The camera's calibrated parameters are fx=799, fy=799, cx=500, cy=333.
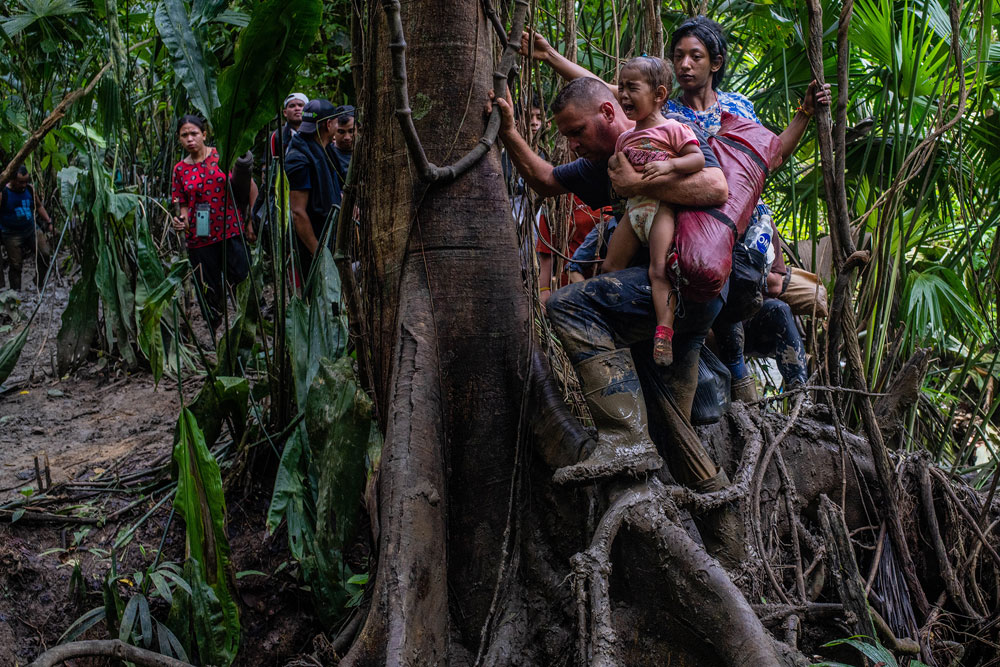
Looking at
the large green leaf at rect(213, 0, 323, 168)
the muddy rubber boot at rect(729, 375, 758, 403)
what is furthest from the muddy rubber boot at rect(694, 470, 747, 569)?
the large green leaf at rect(213, 0, 323, 168)

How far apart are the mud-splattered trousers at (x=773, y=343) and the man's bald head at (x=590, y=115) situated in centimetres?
119

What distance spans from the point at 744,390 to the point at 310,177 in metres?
2.97

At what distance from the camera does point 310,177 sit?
498 cm

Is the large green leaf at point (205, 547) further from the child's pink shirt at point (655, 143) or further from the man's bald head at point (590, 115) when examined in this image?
the child's pink shirt at point (655, 143)

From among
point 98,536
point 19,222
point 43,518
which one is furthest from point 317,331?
point 19,222

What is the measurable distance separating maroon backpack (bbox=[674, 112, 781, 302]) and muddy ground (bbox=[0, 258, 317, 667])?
7.19ft

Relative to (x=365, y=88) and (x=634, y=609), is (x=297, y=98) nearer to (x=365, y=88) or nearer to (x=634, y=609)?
(x=365, y=88)

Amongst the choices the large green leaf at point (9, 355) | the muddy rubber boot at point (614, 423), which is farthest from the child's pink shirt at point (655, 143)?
the large green leaf at point (9, 355)

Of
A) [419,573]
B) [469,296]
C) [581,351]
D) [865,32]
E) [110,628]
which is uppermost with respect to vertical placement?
[865,32]

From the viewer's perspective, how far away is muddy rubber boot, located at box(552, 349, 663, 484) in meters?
2.35

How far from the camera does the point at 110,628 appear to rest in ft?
9.84

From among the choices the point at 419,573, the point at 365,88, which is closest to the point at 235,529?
the point at 419,573

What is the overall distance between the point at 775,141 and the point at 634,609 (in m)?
1.64

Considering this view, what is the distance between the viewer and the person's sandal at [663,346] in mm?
2422
